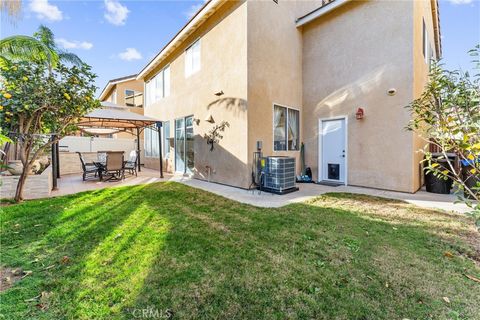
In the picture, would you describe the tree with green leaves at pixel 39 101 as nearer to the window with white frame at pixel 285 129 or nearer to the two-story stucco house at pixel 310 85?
the two-story stucco house at pixel 310 85

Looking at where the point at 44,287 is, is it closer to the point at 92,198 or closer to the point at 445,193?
the point at 92,198

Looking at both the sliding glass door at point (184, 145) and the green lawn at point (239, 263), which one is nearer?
the green lawn at point (239, 263)

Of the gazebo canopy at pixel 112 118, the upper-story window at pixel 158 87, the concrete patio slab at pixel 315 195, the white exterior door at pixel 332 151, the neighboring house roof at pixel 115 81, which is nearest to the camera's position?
the concrete patio slab at pixel 315 195

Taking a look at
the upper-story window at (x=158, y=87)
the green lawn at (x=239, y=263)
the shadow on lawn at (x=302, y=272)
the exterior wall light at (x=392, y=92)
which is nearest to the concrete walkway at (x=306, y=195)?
the green lawn at (x=239, y=263)

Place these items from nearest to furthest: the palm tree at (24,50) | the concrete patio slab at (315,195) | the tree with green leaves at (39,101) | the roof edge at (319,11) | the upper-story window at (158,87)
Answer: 1. the tree with green leaves at (39,101)
2. the concrete patio slab at (315,195)
3. the palm tree at (24,50)
4. the roof edge at (319,11)
5. the upper-story window at (158,87)

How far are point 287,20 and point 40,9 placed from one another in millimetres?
8806

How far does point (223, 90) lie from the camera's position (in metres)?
7.83

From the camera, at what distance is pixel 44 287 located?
7.47 feet

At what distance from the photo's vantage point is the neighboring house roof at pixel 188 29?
7.73 meters

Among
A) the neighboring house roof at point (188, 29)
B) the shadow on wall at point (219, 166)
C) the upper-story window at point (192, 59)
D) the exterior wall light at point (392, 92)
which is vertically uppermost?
the neighboring house roof at point (188, 29)

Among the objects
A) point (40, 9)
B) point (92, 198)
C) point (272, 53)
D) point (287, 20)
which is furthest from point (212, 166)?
point (40, 9)

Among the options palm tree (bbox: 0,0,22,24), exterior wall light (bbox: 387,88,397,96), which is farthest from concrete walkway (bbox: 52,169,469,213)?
palm tree (bbox: 0,0,22,24)

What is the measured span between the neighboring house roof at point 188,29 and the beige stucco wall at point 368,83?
404cm

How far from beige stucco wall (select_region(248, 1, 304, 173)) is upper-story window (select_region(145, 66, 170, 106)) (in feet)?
20.5
